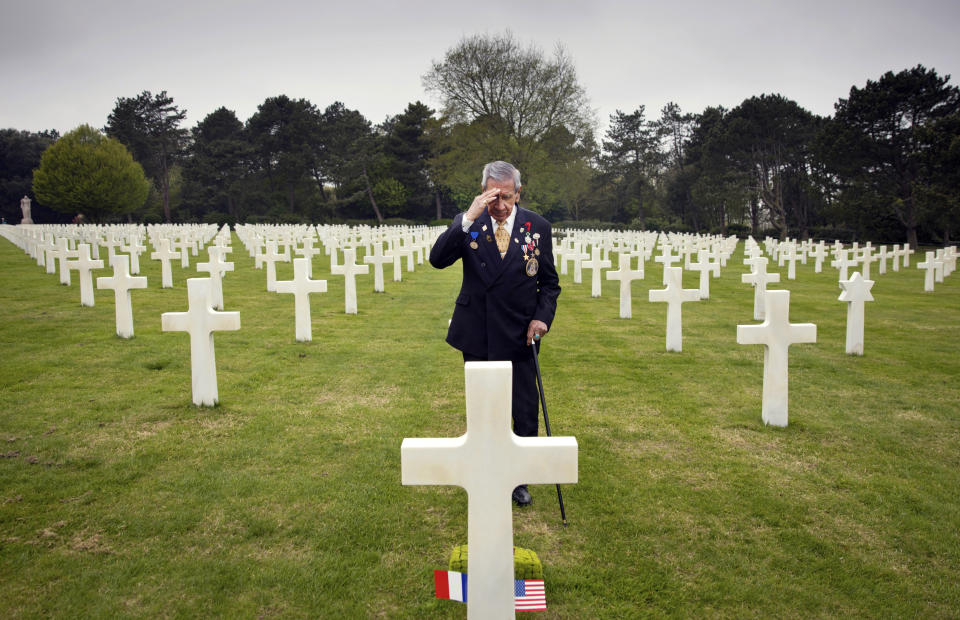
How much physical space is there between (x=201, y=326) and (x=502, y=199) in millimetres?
3097

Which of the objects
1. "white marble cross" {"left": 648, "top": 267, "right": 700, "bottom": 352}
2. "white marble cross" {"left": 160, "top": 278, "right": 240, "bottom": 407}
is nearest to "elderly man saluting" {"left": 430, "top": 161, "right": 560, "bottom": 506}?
"white marble cross" {"left": 160, "top": 278, "right": 240, "bottom": 407}

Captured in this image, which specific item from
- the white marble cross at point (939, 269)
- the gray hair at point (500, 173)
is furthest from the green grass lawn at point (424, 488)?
the white marble cross at point (939, 269)

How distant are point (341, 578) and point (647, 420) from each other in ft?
10.4

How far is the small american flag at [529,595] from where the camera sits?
8.10 ft

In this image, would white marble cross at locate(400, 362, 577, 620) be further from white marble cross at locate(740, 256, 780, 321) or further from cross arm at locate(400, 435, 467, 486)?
white marble cross at locate(740, 256, 780, 321)

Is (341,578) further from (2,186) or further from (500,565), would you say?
(2,186)

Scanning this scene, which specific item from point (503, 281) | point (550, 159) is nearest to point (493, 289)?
point (503, 281)

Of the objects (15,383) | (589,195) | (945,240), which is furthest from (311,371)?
(589,195)

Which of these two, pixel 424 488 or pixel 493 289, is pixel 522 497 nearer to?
pixel 424 488

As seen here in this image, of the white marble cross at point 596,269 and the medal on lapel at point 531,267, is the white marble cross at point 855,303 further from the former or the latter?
the white marble cross at point 596,269

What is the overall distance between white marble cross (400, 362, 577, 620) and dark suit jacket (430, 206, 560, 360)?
1.38 metres

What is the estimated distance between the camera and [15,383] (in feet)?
20.1

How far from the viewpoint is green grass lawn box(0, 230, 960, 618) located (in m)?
2.85

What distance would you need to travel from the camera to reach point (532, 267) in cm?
370
